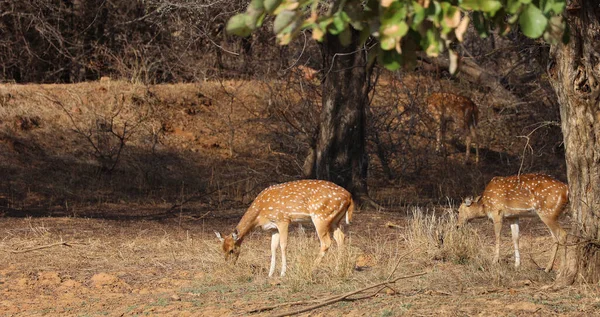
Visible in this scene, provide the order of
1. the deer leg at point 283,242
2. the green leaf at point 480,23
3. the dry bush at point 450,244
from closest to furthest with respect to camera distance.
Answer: the green leaf at point 480,23 → the deer leg at point 283,242 → the dry bush at point 450,244

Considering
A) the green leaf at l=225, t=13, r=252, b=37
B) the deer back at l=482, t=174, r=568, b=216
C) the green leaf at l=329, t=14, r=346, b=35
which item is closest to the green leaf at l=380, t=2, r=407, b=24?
the green leaf at l=329, t=14, r=346, b=35

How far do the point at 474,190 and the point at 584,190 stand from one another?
10.4 meters

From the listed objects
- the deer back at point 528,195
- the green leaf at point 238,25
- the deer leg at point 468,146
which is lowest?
the deer back at point 528,195

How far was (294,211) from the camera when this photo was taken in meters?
11.2

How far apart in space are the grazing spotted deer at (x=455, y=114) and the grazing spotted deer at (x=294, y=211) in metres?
11.3

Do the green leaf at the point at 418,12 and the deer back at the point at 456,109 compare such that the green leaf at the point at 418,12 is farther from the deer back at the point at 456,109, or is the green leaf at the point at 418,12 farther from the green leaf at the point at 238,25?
the deer back at the point at 456,109

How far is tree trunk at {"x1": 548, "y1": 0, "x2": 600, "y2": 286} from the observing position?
8.20 metres

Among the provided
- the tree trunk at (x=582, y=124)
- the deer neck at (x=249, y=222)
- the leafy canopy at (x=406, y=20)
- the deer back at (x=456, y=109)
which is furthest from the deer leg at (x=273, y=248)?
the deer back at (x=456, y=109)

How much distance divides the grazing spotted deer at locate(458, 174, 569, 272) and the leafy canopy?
6532mm

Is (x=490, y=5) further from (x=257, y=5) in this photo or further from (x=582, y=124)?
(x=582, y=124)

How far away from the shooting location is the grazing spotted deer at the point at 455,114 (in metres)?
22.7

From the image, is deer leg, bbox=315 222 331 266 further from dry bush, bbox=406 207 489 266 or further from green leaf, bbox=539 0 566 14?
green leaf, bbox=539 0 566 14

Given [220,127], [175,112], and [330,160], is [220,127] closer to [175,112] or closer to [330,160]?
[175,112]

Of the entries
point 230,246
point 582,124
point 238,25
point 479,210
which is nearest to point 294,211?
point 230,246
